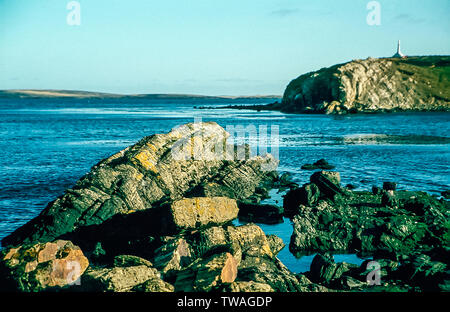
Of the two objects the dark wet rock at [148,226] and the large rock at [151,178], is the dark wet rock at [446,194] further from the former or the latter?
the dark wet rock at [148,226]

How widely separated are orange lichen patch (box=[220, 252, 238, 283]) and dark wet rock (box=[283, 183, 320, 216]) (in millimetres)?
8373

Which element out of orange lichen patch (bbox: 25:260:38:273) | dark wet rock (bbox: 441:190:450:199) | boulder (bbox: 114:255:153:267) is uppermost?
orange lichen patch (bbox: 25:260:38:273)

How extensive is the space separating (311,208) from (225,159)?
9546 mm

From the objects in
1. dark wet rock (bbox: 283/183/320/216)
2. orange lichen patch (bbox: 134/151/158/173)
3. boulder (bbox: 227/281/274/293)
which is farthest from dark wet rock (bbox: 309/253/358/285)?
orange lichen patch (bbox: 134/151/158/173)

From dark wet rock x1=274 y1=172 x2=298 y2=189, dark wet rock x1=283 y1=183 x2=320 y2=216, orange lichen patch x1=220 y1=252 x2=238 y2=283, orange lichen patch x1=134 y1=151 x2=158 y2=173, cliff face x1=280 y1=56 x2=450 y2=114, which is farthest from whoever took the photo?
cliff face x1=280 y1=56 x2=450 y2=114

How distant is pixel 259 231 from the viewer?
12758 millimetres

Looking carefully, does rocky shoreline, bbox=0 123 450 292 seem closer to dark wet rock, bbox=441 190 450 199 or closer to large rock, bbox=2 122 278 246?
large rock, bbox=2 122 278 246

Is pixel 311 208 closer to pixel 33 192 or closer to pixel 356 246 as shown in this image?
pixel 356 246

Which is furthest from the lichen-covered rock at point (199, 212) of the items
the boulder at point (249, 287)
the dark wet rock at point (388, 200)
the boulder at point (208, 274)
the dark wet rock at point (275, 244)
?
the dark wet rock at point (388, 200)

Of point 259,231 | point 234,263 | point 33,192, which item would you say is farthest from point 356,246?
point 33,192

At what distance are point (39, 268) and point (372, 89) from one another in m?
120

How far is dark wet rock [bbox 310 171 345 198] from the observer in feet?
58.2

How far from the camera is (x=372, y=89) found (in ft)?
393

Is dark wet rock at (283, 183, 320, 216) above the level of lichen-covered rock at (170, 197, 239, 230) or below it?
below
